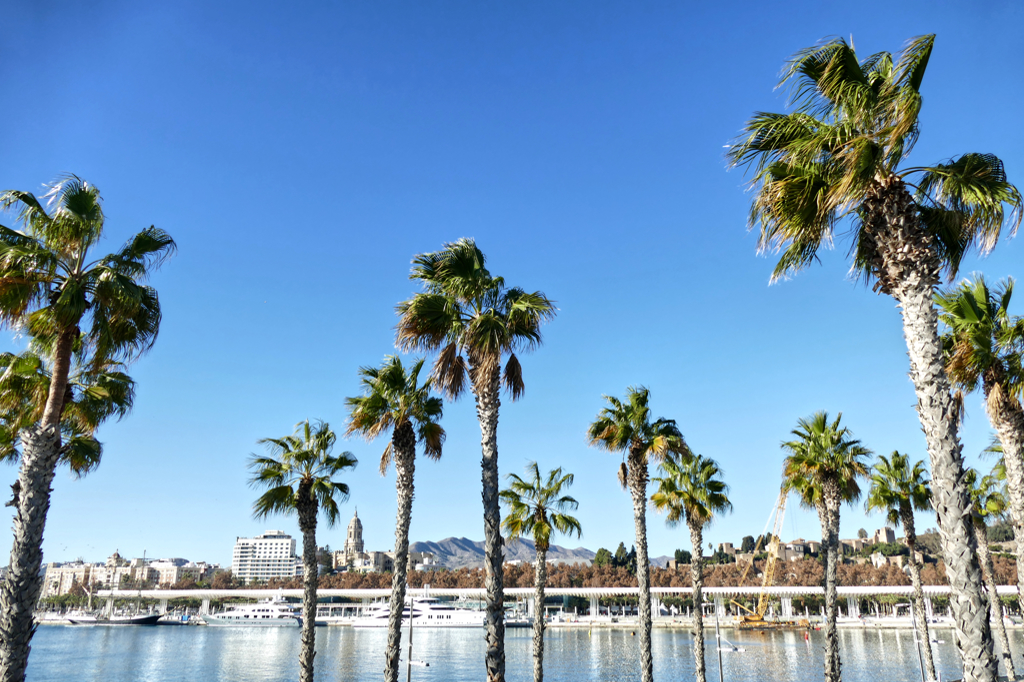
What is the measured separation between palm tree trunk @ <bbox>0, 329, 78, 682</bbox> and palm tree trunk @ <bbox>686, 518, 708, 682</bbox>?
23287 mm

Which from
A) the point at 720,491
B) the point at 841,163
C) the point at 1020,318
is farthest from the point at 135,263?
the point at 720,491

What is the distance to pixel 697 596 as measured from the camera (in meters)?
29.5

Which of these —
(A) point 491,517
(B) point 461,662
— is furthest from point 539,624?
(B) point 461,662

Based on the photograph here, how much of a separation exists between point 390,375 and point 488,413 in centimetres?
723

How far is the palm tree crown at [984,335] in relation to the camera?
53.4 ft

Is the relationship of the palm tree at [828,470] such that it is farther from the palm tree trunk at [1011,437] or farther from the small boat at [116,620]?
the small boat at [116,620]

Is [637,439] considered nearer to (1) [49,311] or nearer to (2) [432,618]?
(1) [49,311]

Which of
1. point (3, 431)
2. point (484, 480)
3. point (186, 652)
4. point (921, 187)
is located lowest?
point (186, 652)

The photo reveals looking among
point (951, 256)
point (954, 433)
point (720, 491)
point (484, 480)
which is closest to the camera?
point (954, 433)

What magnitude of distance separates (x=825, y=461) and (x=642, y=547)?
930 centimetres

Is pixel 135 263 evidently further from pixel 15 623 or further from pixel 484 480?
pixel 484 480

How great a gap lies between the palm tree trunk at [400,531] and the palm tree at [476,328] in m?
5.53

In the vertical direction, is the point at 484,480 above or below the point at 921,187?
below

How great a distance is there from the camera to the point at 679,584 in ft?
488
